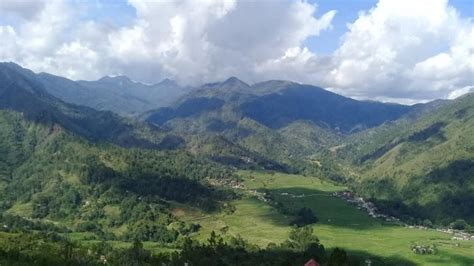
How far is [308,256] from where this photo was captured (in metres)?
198

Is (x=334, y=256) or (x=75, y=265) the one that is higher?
(x=334, y=256)

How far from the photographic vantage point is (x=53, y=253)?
19500cm

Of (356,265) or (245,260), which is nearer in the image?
(356,265)

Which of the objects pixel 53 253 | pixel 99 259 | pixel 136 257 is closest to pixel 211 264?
pixel 136 257

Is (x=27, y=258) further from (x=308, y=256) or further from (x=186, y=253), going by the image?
(x=308, y=256)

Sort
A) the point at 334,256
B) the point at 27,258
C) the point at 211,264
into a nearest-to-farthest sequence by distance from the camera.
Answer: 1. the point at 334,256
2. the point at 27,258
3. the point at 211,264

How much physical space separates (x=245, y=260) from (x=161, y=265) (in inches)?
1216

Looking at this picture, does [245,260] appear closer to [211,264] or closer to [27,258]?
[211,264]

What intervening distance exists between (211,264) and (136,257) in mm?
27897

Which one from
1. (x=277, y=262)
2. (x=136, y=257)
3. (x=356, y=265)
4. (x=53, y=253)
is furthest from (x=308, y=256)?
(x=53, y=253)

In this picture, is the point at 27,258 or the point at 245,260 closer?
the point at 27,258

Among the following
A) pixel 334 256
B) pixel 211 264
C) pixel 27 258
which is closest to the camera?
pixel 334 256

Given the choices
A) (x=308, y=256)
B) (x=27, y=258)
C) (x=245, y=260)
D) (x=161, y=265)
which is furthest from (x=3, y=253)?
(x=308, y=256)

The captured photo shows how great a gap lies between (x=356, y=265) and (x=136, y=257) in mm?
74872
